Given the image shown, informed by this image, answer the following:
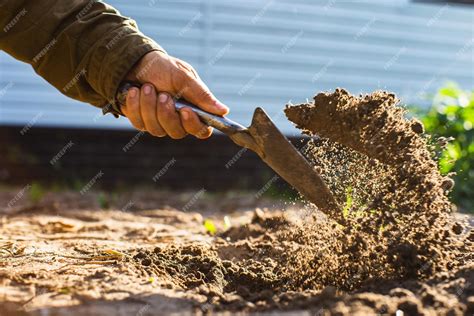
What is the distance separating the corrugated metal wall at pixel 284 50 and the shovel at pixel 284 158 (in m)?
5.40

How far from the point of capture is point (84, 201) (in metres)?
6.17

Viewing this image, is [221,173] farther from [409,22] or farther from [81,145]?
[409,22]

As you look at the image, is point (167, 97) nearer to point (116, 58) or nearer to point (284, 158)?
point (116, 58)

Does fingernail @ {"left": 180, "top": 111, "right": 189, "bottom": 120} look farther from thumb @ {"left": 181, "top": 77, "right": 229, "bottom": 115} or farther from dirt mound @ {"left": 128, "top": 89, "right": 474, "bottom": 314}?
dirt mound @ {"left": 128, "top": 89, "right": 474, "bottom": 314}

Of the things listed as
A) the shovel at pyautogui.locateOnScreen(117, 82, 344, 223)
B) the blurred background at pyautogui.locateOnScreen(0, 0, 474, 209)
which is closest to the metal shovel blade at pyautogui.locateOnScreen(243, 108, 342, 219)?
the shovel at pyautogui.locateOnScreen(117, 82, 344, 223)

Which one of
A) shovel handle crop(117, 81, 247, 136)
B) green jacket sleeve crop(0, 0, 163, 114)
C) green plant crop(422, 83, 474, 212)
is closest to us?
shovel handle crop(117, 81, 247, 136)

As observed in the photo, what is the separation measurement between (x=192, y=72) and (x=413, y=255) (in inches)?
52.8

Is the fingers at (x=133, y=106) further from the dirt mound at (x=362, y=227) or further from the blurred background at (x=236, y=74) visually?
the blurred background at (x=236, y=74)

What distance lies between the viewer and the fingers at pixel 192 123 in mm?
2902

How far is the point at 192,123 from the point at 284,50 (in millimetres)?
6000

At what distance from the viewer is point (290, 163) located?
9.04 feet

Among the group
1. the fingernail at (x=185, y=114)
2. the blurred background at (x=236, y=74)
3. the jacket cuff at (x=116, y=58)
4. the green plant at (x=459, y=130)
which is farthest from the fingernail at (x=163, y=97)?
the blurred background at (x=236, y=74)

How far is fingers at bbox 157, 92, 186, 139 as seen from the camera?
293 cm

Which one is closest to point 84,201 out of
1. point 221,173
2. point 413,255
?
point 221,173
